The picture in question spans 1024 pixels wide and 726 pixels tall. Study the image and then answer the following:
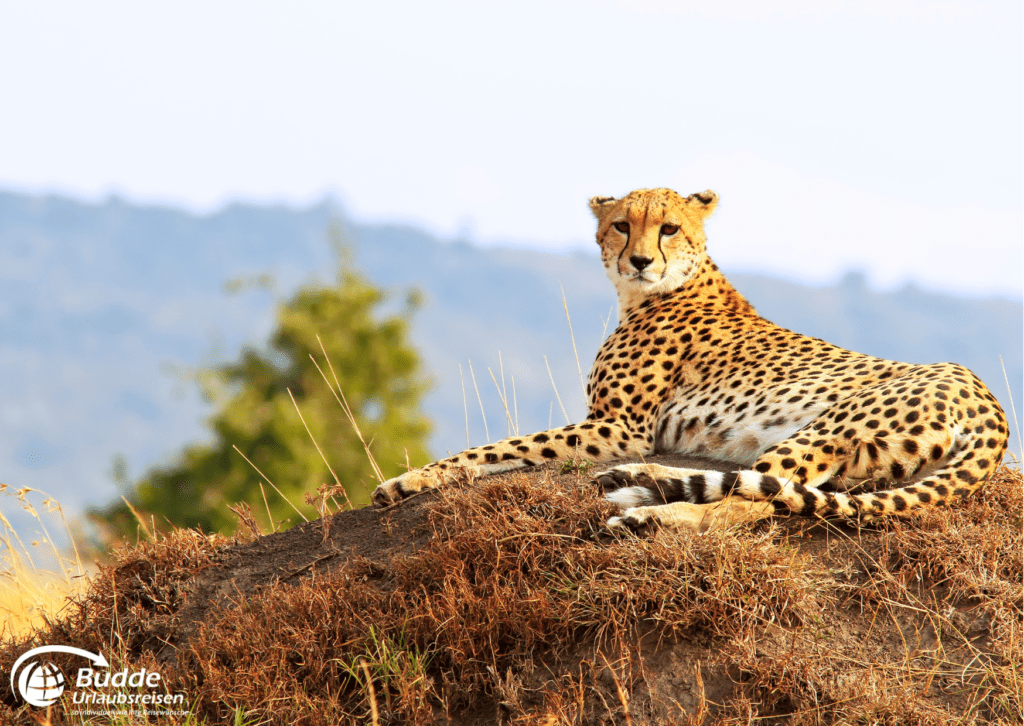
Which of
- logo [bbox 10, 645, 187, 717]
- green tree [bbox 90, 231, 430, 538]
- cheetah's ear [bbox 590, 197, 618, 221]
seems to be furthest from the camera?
green tree [bbox 90, 231, 430, 538]

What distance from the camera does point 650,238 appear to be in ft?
16.2

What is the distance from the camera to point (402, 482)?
4.06 metres

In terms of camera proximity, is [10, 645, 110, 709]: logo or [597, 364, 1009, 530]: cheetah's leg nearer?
[597, 364, 1009, 530]: cheetah's leg

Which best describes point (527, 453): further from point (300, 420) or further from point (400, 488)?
point (300, 420)

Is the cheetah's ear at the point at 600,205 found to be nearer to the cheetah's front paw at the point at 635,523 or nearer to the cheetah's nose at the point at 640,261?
the cheetah's nose at the point at 640,261

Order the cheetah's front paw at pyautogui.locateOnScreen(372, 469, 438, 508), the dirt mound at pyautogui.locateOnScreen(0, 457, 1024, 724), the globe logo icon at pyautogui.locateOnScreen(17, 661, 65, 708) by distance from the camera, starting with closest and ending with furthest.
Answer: the dirt mound at pyautogui.locateOnScreen(0, 457, 1024, 724), the globe logo icon at pyautogui.locateOnScreen(17, 661, 65, 708), the cheetah's front paw at pyautogui.locateOnScreen(372, 469, 438, 508)

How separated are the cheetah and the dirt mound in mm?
143

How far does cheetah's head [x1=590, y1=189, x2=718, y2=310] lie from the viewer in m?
4.95

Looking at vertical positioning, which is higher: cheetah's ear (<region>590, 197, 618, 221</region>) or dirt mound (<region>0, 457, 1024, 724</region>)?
cheetah's ear (<region>590, 197, 618, 221</region>)

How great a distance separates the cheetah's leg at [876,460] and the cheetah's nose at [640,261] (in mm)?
1461

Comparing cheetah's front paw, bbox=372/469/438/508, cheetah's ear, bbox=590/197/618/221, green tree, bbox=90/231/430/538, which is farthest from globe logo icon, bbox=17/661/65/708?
green tree, bbox=90/231/430/538

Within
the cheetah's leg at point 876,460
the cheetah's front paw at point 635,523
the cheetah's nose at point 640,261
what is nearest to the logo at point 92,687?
the cheetah's front paw at point 635,523

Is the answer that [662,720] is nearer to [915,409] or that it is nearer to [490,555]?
[490,555]

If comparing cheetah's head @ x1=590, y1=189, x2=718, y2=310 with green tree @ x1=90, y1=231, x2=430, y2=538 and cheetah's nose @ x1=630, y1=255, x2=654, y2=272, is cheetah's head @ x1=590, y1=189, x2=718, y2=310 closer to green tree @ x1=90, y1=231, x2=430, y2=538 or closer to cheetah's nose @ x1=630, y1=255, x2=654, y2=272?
cheetah's nose @ x1=630, y1=255, x2=654, y2=272
